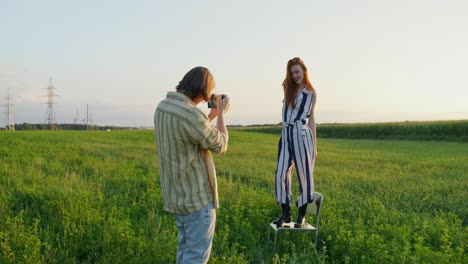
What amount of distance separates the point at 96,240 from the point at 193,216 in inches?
94.9

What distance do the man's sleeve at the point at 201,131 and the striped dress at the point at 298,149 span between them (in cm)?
187

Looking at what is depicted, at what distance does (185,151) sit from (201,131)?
0.86 feet

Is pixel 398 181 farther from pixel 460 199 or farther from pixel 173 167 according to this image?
pixel 173 167

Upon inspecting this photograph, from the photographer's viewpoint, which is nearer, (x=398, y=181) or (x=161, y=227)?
(x=161, y=227)

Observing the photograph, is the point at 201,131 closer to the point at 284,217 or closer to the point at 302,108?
the point at 302,108

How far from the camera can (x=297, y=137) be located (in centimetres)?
499

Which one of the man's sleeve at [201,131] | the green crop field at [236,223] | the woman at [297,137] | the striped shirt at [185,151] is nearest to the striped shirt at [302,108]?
the woman at [297,137]

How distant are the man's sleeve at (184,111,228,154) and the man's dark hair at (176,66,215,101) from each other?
188 mm

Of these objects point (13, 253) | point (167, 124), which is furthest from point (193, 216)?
point (13, 253)

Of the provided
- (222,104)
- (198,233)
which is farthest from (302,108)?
(198,233)

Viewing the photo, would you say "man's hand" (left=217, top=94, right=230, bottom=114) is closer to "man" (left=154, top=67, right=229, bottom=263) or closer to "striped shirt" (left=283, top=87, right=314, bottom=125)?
"man" (left=154, top=67, right=229, bottom=263)

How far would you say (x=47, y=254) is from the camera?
463cm

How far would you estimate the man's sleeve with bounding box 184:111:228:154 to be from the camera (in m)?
3.25

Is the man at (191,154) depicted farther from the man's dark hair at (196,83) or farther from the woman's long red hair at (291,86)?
the woman's long red hair at (291,86)
